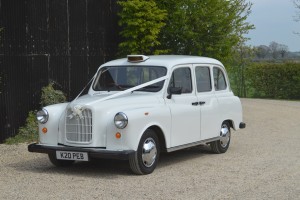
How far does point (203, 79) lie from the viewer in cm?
1081

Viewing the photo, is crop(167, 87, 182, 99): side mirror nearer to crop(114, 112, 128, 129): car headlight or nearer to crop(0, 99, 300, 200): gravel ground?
crop(0, 99, 300, 200): gravel ground

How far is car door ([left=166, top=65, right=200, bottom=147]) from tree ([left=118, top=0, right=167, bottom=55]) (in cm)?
569

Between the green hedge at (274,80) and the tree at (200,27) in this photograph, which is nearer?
the tree at (200,27)

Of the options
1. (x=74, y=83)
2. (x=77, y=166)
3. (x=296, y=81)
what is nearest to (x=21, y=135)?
(x=74, y=83)

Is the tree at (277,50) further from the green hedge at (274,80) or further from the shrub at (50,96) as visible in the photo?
the shrub at (50,96)

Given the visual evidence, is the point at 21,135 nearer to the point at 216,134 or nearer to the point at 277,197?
the point at 216,134

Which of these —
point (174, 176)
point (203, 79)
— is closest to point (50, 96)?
point (203, 79)

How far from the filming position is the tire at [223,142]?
36.5 feet

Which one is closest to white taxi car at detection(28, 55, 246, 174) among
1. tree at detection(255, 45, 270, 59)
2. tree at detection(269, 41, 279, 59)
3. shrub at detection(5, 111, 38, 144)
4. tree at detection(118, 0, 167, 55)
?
shrub at detection(5, 111, 38, 144)

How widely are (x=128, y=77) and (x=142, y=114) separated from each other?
1.45 metres

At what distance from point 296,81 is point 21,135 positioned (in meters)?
16.9

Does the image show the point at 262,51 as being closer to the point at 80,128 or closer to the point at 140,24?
the point at 140,24

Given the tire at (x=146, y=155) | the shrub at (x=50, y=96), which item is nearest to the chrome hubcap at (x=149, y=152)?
the tire at (x=146, y=155)

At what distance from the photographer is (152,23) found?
52.4 feet
